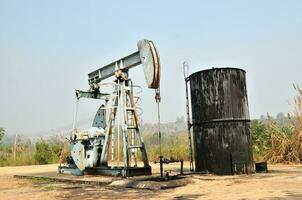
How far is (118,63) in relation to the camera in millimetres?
10812

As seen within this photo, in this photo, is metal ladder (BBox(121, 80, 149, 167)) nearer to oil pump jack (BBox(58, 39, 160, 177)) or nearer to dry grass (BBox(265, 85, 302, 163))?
oil pump jack (BBox(58, 39, 160, 177))

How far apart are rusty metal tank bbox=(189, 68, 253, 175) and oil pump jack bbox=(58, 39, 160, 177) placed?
1.43 metres

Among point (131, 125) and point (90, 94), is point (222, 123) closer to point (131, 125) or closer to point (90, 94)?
point (131, 125)

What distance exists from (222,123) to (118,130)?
2893 mm

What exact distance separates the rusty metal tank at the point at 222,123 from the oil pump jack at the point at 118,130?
4.70ft

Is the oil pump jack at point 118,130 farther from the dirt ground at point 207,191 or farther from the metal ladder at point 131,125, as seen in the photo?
the dirt ground at point 207,191

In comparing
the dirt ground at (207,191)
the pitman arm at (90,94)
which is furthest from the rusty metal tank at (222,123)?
the pitman arm at (90,94)

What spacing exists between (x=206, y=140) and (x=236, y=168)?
3.50ft

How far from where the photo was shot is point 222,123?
9.38 meters

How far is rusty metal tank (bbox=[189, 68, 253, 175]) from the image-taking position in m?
9.27

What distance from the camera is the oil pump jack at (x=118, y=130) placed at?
31.6 feet

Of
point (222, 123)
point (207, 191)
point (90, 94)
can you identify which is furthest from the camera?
point (90, 94)

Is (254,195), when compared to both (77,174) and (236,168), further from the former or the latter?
(77,174)

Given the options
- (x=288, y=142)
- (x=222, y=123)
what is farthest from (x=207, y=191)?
(x=288, y=142)
